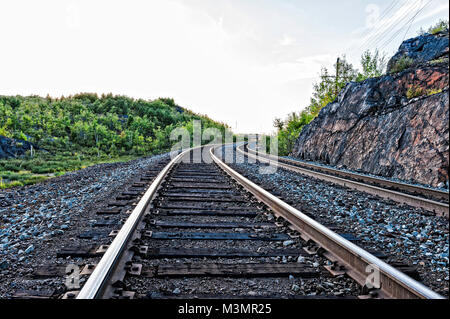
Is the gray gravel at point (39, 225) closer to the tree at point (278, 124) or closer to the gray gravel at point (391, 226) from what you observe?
the gray gravel at point (391, 226)

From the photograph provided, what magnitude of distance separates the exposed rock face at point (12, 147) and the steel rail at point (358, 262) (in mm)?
14010

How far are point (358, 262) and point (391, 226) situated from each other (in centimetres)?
179

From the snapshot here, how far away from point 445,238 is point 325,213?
1451mm

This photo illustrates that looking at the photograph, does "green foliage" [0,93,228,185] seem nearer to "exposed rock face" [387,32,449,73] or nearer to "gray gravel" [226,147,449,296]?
"gray gravel" [226,147,449,296]

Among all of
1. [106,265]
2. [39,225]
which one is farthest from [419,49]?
[39,225]

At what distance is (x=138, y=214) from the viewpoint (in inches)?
122

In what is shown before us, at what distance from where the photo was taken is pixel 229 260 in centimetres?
234

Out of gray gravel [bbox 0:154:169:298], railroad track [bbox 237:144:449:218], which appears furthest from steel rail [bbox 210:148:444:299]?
gray gravel [bbox 0:154:169:298]

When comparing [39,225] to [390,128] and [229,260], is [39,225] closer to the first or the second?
[229,260]

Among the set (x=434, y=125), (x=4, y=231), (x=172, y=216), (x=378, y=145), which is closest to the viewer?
(x=4, y=231)

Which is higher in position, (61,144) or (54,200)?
(61,144)

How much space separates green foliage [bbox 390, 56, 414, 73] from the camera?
809cm
